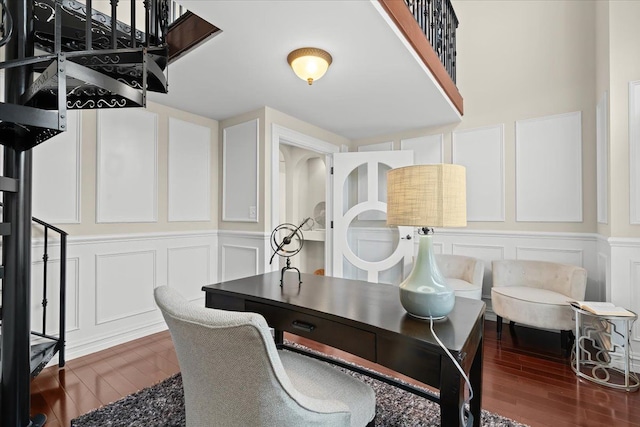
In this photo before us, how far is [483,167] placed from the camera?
346cm

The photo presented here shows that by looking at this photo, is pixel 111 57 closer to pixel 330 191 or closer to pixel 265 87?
pixel 265 87

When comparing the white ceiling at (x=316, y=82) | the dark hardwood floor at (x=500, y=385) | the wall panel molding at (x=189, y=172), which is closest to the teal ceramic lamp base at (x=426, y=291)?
the dark hardwood floor at (x=500, y=385)

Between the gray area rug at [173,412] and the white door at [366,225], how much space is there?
193 centimetres

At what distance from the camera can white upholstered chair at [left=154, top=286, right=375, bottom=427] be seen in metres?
0.83

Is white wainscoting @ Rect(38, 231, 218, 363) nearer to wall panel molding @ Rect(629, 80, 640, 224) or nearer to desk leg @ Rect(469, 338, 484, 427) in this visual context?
desk leg @ Rect(469, 338, 484, 427)

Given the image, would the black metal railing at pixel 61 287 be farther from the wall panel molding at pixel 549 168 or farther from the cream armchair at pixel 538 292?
the wall panel molding at pixel 549 168

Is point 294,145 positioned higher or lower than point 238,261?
higher

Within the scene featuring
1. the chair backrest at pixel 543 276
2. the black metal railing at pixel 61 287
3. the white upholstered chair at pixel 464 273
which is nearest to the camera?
the black metal railing at pixel 61 287

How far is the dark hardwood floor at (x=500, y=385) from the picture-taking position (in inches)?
70.2

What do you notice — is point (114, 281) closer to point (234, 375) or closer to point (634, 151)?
point (234, 375)

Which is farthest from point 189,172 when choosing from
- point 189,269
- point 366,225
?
point 366,225

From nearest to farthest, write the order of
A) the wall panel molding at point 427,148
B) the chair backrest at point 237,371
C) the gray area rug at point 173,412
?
1. the chair backrest at point 237,371
2. the gray area rug at point 173,412
3. the wall panel molding at point 427,148

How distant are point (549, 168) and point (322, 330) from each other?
9.89 ft

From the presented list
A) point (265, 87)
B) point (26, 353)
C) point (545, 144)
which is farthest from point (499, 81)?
point (26, 353)
